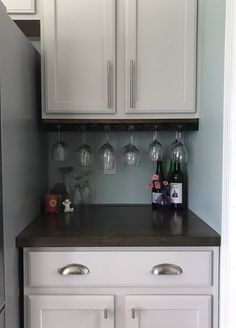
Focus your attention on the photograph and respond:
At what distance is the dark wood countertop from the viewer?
48.2 inches

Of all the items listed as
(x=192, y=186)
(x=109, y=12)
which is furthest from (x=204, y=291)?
(x=109, y=12)

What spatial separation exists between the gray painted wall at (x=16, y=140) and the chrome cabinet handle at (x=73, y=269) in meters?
0.19

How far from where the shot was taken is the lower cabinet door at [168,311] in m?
1.24

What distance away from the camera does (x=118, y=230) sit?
131 centimetres

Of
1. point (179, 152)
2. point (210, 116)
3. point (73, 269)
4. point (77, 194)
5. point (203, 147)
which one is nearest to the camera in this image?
point (73, 269)

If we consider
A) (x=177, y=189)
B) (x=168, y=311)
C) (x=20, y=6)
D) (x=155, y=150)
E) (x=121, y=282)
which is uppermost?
(x=20, y=6)

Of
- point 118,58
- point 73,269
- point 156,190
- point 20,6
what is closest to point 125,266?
point 73,269

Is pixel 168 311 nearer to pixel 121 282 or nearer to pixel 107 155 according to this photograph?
pixel 121 282

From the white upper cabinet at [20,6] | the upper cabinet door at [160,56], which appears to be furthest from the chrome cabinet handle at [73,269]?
the white upper cabinet at [20,6]

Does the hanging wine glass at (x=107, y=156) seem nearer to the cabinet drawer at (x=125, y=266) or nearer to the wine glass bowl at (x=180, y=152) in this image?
the wine glass bowl at (x=180, y=152)

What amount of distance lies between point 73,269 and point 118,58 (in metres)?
0.98

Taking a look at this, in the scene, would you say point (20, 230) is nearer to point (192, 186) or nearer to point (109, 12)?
point (192, 186)

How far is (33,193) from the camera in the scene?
5.08 ft

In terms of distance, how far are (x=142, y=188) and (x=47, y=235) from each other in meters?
0.77
